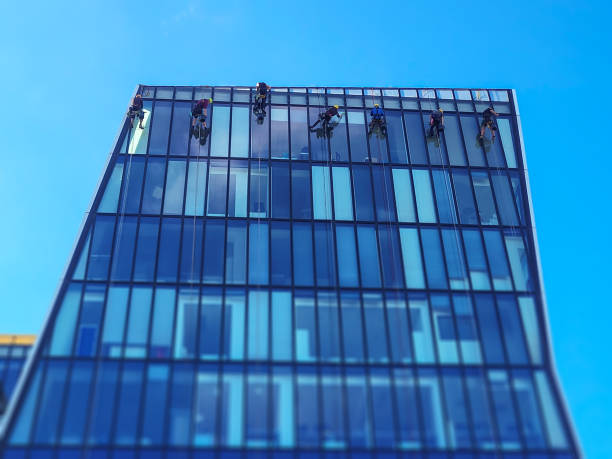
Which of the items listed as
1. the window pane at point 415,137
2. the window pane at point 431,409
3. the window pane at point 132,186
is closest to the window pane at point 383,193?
the window pane at point 415,137

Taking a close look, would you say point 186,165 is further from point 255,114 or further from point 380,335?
point 380,335

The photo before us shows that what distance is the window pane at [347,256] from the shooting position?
3353 cm

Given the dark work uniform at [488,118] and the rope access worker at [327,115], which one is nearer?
the rope access worker at [327,115]

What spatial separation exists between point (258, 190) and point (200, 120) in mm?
5461

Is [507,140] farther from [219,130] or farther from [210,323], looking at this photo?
[210,323]

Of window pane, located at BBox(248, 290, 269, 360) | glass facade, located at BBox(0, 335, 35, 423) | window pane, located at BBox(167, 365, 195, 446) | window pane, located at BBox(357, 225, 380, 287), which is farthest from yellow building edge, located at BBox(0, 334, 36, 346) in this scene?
window pane, located at BBox(357, 225, 380, 287)

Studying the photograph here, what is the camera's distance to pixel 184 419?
28.5 meters

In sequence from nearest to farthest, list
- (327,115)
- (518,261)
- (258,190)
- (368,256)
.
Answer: (368,256)
(518,261)
(258,190)
(327,115)

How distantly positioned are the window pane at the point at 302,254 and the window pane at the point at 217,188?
3949 mm

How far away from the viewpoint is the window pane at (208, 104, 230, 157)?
38.7 m

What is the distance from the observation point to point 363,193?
37125 millimetres

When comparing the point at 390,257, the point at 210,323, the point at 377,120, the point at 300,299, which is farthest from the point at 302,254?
the point at 377,120

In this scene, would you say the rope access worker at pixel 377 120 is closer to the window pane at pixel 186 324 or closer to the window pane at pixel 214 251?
the window pane at pixel 214 251

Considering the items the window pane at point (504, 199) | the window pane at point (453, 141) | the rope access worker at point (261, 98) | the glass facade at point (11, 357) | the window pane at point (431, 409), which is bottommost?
the window pane at point (431, 409)
